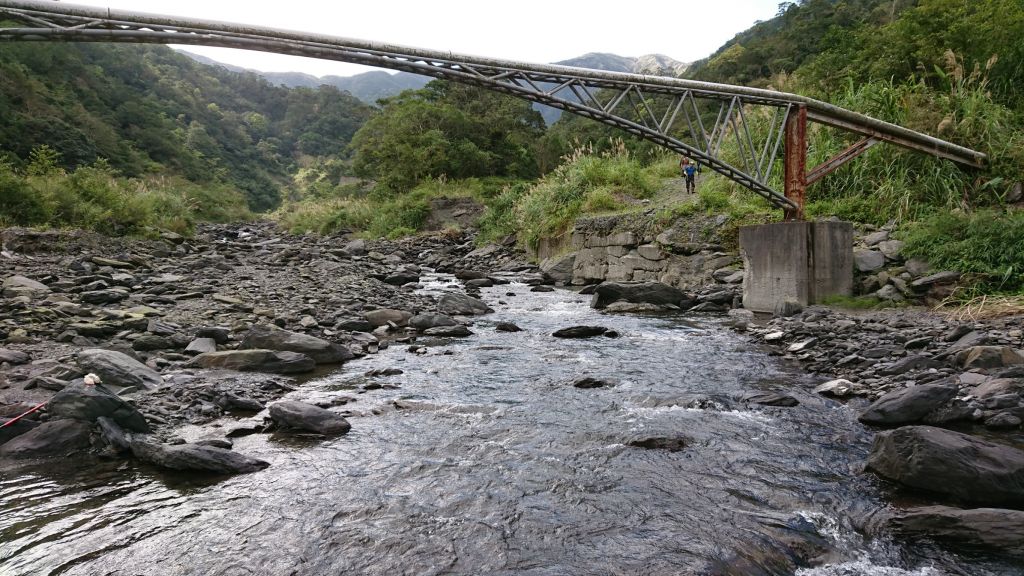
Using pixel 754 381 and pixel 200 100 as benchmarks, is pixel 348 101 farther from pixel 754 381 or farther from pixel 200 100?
pixel 754 381

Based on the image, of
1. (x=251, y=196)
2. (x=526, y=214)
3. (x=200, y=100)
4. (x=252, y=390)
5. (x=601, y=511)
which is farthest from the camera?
(x=200, y=100)

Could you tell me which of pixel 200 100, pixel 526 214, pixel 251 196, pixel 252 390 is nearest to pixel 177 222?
pixel 526 214

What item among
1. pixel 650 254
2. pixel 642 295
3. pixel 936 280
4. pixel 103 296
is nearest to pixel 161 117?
pixel 103 296

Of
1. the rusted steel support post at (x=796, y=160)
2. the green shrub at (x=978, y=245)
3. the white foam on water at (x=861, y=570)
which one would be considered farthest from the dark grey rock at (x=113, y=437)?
the green shrub at (x=978, y=245)

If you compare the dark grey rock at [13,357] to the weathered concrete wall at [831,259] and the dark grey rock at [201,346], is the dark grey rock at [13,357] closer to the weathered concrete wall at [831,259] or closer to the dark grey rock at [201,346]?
the dark grey rock at [201,346]

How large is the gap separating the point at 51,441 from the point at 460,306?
27.3 ft

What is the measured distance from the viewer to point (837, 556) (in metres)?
3.16

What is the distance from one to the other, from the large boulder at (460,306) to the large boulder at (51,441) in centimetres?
770

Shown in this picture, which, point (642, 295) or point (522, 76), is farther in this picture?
point (642, 295)

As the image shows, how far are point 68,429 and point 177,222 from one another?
71.2ft

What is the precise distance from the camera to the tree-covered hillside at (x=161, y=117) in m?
37.4

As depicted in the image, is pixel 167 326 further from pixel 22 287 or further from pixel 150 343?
pixel 22 287

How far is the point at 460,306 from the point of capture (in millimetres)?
12266

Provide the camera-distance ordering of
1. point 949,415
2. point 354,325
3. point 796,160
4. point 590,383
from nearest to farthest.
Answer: point 949,415 < point 590,383 < point 354,325 < point 796,160
